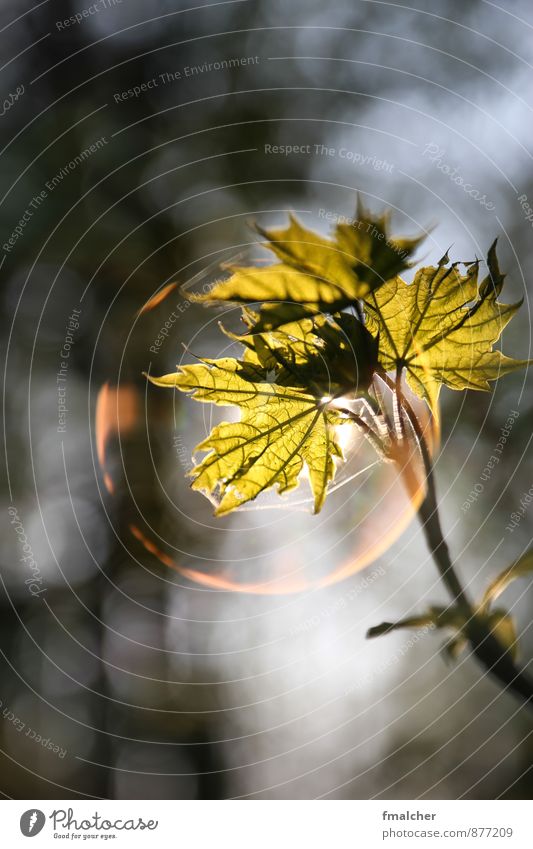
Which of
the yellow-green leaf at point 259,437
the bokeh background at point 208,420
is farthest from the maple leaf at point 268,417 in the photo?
the bokeh background at point 208,420

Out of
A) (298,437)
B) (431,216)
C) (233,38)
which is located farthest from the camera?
(233,38)

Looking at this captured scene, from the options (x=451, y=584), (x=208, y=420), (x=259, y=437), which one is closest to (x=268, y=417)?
(x=259, y=437)

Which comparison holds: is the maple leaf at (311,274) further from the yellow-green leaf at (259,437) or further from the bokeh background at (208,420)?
the bokeh background at (208,420)

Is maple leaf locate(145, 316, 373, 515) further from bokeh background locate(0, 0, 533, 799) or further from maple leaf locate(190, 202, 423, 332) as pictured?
bokeh background locate(0, 0, 533, 799)

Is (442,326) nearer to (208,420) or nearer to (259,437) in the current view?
(259,437)
